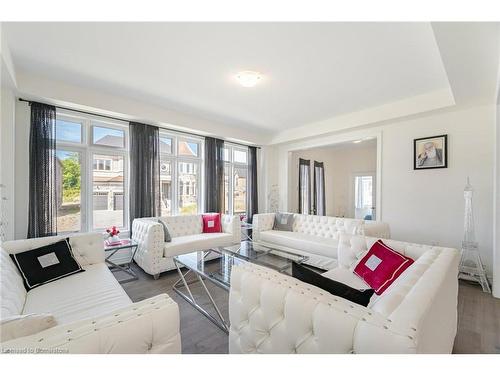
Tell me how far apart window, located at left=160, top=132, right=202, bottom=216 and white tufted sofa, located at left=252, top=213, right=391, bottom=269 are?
1.54m

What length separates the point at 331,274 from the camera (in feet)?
6.94

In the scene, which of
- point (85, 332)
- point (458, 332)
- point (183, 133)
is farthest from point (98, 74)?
point (458, 332)

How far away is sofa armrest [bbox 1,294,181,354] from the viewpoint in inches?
29.6

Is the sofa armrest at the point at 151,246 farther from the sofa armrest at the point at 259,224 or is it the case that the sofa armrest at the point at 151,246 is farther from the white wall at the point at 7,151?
the sofa armrest at the point at 259,224

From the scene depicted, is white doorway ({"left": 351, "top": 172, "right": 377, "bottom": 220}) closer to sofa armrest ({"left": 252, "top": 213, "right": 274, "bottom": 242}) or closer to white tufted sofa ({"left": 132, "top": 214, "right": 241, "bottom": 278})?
sofa armrest ({"left": 252, "top": 213, "right": 274, "bottom": 242})

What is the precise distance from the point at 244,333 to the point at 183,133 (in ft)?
13.5

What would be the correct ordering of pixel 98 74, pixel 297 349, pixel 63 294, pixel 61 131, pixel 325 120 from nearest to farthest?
1. pixel 297 349
2. pixel 63 294
3. pixel 98 74
4. pixel 61 131
5. pixel 325 120

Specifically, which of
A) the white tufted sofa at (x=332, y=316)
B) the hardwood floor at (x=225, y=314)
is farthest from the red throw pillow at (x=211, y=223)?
the white tufted sofa at (x=332, y=316)

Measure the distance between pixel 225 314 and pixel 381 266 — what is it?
1.55 m

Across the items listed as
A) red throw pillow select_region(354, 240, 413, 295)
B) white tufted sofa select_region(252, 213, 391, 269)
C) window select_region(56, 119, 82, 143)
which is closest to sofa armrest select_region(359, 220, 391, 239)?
white tufted sofa select_region(252, 213, 391, 269)

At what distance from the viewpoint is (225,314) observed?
90.0 inches

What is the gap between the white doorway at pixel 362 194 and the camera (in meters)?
6.85

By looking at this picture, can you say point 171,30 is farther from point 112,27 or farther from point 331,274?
point 331,274

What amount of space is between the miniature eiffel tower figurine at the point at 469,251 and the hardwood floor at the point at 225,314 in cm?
15
